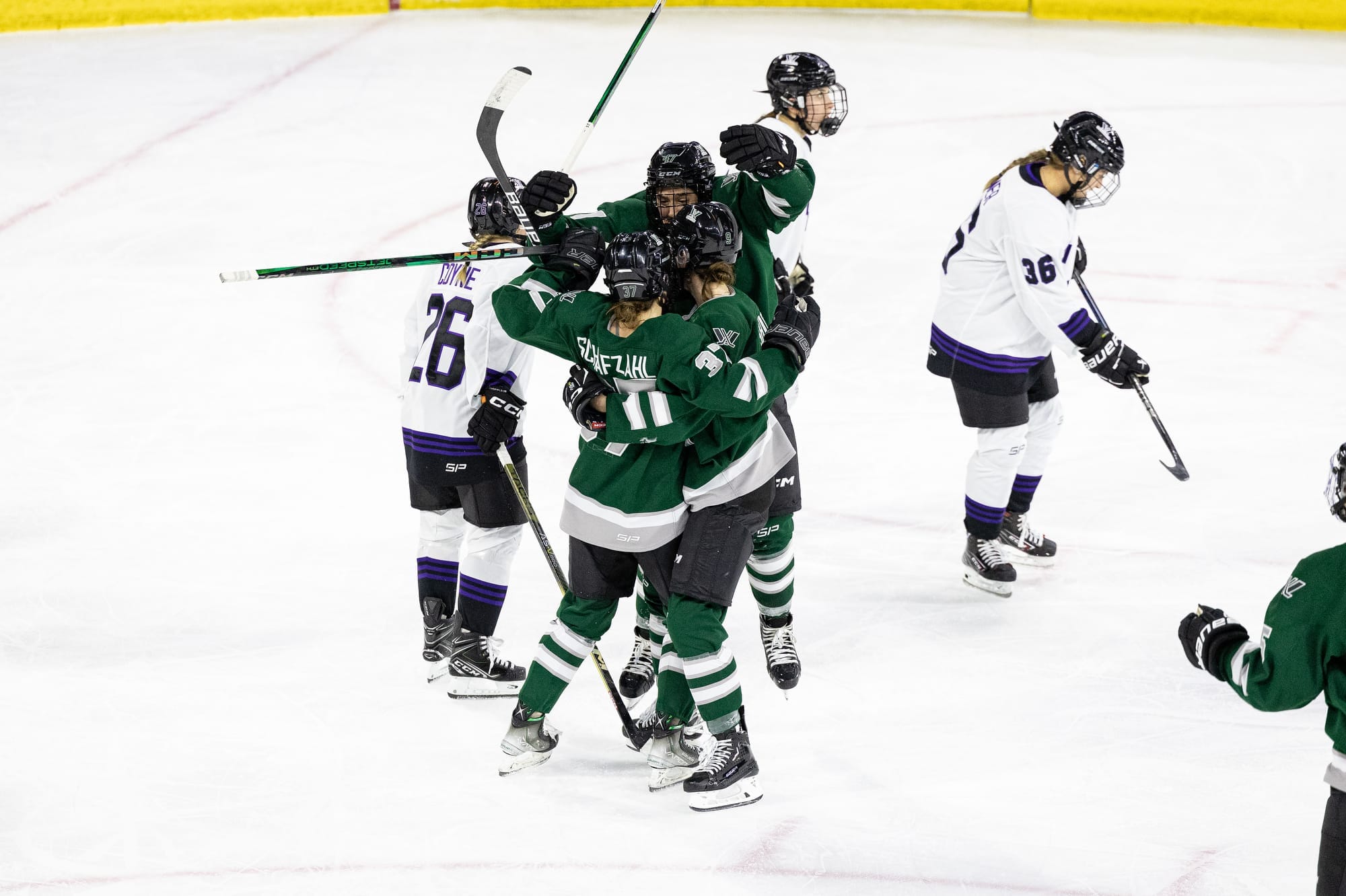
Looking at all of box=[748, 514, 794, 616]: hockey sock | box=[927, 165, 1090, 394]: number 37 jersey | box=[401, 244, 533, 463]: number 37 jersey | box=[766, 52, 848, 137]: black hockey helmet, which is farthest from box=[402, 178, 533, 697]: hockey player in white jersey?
box=[927, 165, 1090, 394]: number 37 jersey

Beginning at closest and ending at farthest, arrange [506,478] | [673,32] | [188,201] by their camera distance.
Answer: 1. [506,478]
2. [188,201]
3. [673,32]

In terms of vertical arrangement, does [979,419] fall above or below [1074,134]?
below

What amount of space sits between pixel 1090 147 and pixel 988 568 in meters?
1.13

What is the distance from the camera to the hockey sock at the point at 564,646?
305cm

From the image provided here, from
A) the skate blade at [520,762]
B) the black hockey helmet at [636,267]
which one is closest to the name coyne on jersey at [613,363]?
the black hockey helmet at [636,267]

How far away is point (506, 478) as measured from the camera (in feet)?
11.2

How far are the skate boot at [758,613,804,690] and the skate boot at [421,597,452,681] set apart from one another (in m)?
0.76

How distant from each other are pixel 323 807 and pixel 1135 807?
1650 millimetres

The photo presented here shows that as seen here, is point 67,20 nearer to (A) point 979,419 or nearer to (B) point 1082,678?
(A) point 979,419

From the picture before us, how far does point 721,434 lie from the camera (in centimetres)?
294

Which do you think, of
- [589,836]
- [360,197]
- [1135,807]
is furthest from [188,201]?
[1135,807]

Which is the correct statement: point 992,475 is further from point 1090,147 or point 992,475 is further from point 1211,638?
point 1211,638

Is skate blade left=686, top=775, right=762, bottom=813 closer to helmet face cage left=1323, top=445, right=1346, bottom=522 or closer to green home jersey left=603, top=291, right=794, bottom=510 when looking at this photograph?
green home jersey left=603, top=291, right=794, bottom=510

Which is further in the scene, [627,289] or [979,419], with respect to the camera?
[979,419]
